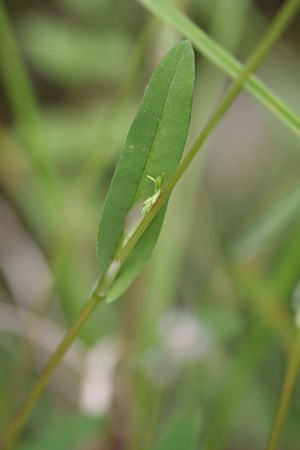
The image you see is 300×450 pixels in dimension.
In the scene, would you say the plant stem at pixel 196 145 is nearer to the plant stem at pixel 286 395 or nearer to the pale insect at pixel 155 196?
the pale insect at pixel 155 196

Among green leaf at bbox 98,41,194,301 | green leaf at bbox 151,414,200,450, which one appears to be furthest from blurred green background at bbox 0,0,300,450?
green leaf at bbox 98,41,194,301

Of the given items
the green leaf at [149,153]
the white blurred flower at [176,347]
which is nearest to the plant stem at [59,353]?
the green leaf at [149,153]

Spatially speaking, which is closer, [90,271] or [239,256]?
[239,256]

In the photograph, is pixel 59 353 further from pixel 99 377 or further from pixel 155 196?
pixel 99 377

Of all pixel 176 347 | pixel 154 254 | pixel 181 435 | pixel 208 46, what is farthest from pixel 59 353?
pixel 154 254

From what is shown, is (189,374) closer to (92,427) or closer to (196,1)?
(92,427)

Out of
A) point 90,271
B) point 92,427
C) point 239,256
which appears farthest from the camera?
point 90,271

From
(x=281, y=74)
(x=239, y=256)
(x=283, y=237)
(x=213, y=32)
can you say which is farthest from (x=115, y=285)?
(x=281, y=74)

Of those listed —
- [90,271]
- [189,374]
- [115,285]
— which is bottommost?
[90,271]
